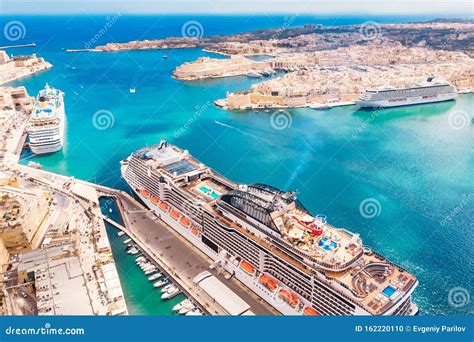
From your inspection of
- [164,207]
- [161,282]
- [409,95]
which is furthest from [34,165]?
[409,95]

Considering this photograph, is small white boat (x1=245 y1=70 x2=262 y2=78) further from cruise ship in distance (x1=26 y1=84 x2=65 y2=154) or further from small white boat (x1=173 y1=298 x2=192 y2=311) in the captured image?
small white boat (x1=173 y1=298 x2=192 y2=311)

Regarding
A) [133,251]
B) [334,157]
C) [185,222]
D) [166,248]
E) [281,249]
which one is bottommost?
[133,251]

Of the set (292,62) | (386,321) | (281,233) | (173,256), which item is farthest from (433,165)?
(292,62)

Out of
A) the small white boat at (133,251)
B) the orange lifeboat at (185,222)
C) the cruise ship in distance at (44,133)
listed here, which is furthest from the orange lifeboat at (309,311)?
the cruise ship in distance at (44,133)

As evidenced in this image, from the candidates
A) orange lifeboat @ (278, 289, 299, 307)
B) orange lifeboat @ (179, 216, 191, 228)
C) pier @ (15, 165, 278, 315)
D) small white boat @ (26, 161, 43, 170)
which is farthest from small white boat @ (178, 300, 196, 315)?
small white boat @ (26, 161, 43, 170)

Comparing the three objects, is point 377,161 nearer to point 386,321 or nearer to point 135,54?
point 386,321

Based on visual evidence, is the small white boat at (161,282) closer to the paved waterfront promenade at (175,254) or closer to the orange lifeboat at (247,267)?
the paved waterfront promenade at (175,254)

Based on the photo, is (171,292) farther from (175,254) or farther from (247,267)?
(247,267)
